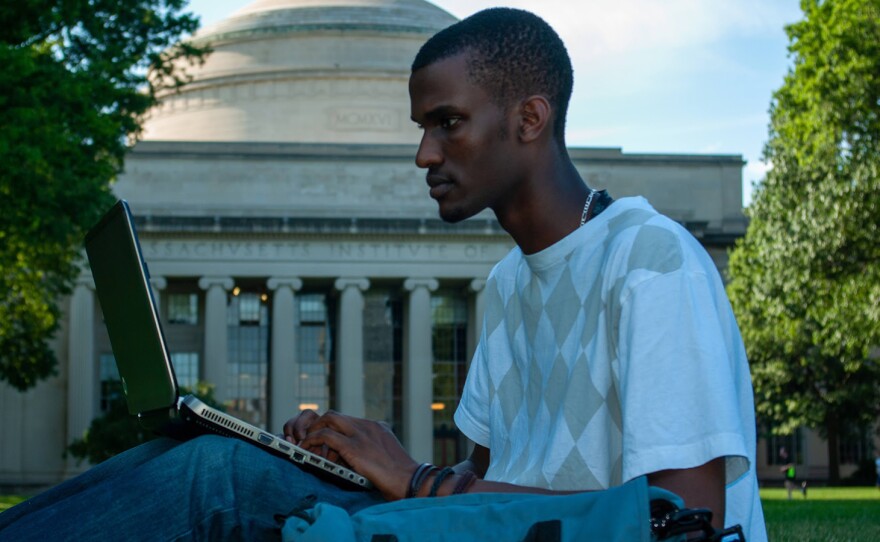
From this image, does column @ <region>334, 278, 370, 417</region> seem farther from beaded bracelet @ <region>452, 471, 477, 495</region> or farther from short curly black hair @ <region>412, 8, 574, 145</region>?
beaded bracelet @ <region>452, 471, 477, 495</region>

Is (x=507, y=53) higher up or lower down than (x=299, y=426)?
higher up

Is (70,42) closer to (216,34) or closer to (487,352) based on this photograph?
(487,352)

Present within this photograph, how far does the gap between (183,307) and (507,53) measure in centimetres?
6050

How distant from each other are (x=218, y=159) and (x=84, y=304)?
8.53 m

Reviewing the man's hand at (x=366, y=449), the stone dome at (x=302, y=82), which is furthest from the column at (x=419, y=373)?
the man's hand at (x=366, y=449)

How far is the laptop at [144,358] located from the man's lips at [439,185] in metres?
0.77

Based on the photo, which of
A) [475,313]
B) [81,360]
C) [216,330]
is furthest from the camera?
[475,313]

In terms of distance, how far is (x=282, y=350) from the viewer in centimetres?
5903

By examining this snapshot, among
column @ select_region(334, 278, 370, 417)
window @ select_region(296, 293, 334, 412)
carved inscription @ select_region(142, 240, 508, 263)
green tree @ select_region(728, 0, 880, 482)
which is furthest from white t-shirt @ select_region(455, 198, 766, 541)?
window @ select_region(296, 293, 334, 412)

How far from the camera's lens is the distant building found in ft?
193

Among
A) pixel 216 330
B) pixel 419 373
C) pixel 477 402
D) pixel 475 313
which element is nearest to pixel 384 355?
pixel 419 373

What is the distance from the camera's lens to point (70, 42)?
88.9 feet

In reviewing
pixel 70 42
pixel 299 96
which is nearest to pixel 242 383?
pixel 299 96

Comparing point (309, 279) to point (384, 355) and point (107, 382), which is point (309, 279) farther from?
point (107, 382)
